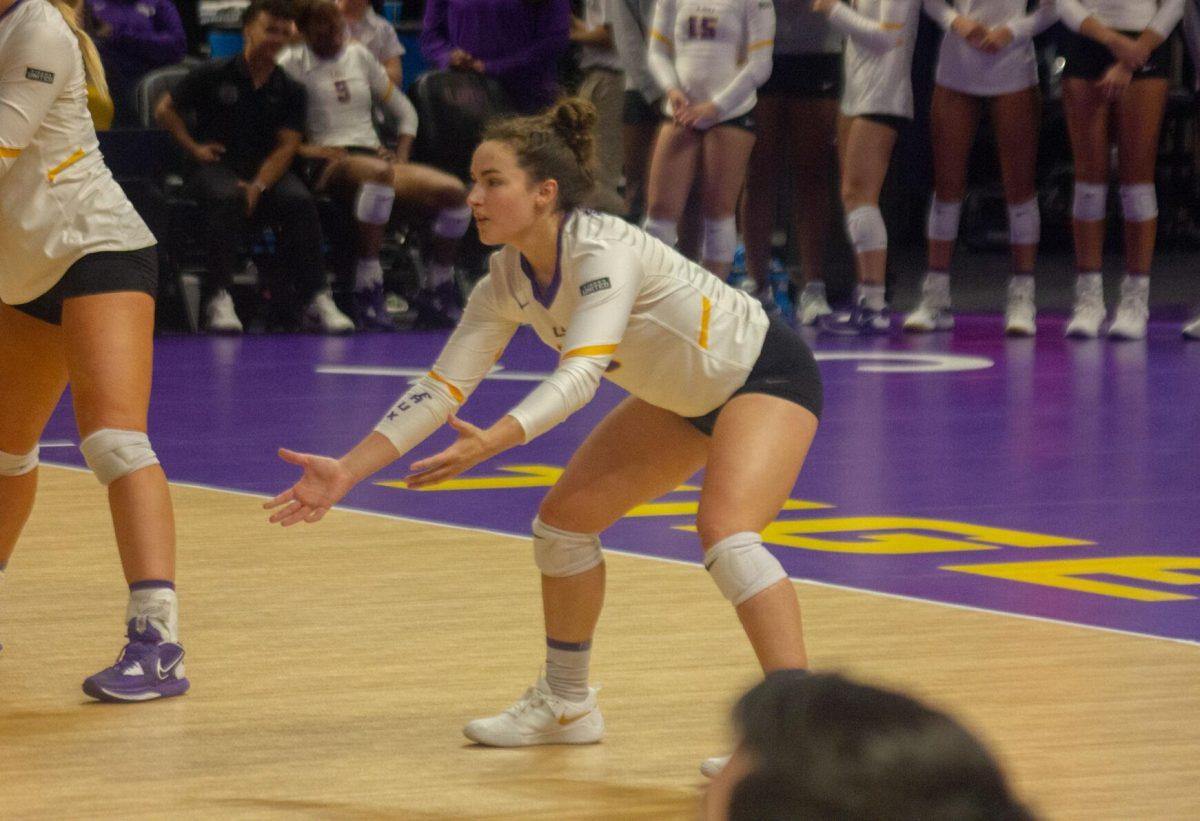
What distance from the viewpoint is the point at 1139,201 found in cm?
1098

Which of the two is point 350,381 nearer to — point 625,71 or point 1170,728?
point 625,71

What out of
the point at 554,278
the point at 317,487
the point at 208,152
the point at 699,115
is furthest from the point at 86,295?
the point at 208,152

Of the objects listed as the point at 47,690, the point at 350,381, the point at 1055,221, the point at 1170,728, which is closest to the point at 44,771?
the point at 47,690

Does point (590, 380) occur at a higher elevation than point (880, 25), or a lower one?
higher

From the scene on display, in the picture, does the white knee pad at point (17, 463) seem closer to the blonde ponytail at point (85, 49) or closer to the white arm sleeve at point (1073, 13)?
the blonde ponytail at point (85, 49)

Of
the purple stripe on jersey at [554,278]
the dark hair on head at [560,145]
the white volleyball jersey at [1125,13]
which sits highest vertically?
the dark hair on head at [560,145]

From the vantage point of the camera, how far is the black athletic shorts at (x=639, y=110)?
40.0 feet

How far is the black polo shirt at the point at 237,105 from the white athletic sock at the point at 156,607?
7547 millimetres

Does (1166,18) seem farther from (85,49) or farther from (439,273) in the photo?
(85,49)

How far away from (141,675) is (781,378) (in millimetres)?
1408

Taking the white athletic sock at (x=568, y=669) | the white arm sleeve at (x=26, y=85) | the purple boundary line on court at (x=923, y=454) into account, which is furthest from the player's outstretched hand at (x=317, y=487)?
the purple boundary line on court at (x=923, y=454)

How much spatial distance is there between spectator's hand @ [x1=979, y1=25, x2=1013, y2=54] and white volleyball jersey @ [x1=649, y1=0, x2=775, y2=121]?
110 centimetres

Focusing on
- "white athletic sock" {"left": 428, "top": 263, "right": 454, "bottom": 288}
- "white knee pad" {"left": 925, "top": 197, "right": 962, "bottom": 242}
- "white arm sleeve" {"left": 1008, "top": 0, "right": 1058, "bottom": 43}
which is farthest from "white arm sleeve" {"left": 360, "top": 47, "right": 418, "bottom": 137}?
"white arm sleeve" {"left": 1008, "top": 0, "right": 1058, "bottom": 43}

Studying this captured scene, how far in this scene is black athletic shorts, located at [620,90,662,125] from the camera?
12203 mm
